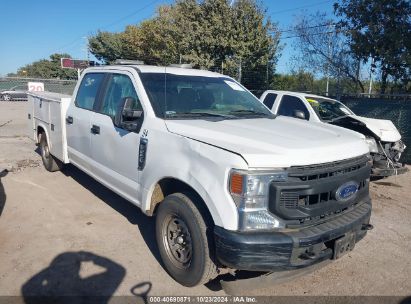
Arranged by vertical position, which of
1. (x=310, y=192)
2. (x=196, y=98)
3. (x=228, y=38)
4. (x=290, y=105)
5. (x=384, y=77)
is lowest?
(x=310, y=192)

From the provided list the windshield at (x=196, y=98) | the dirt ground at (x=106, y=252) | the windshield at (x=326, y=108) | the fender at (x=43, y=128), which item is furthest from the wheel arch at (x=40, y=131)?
the windshield at (x=326, y=108)

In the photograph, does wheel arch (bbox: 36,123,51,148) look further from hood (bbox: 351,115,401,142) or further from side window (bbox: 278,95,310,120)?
hood (bbox: 351,115,401,142)

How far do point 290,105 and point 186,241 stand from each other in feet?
21.3

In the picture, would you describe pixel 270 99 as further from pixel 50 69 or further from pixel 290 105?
pixel 50 69

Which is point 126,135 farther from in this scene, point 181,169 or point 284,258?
point 284,258

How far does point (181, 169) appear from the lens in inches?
130

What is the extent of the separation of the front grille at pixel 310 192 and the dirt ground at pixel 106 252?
3.07 ft

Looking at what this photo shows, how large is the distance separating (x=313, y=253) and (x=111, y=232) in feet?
8.65

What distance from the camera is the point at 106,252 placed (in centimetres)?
413

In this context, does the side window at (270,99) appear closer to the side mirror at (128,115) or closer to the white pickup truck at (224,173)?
the white pickup truck at (224,173)

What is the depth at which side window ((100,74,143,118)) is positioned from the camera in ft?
14.3

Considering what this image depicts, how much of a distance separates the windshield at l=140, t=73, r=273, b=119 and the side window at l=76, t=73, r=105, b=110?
3.87ft

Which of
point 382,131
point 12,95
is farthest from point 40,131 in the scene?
point 12,95

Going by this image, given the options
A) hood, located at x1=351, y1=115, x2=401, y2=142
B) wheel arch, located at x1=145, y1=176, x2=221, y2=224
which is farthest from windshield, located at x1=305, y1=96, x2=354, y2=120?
wheel arch, located at x1=145, y1=176, x2=221, y2=224
